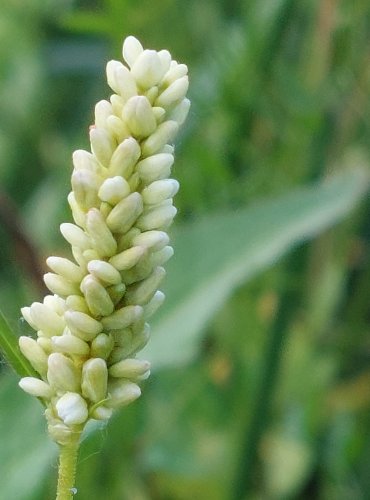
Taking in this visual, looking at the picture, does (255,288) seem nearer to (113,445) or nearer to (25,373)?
(113,445)

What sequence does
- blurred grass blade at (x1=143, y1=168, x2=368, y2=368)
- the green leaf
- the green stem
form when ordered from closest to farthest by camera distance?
the green stem, the green leaf, blurred grass blade at (x1=143, y1=168, x2=368, y2=368)

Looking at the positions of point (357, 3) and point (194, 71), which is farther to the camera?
point (194, 71)

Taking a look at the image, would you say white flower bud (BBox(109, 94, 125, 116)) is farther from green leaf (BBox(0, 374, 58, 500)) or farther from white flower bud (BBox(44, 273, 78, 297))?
green leaf (BBox(0, 374, 58, 500))

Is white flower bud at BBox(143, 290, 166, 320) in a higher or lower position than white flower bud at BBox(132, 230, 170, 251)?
lower

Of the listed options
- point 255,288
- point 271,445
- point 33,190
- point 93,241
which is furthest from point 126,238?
point 33,190

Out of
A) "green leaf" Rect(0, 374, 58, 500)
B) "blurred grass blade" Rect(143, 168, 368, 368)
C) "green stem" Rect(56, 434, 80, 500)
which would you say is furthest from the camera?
"blurred grass blade" Rect(143, 168, 368, 368)

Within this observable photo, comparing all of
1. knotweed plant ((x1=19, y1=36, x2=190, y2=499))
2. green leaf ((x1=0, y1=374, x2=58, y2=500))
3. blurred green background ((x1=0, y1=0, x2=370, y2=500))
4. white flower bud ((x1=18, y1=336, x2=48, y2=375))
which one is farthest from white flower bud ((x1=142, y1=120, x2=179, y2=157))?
blurred green background ((x1=0, y1=0, x2=370, y2=500))
